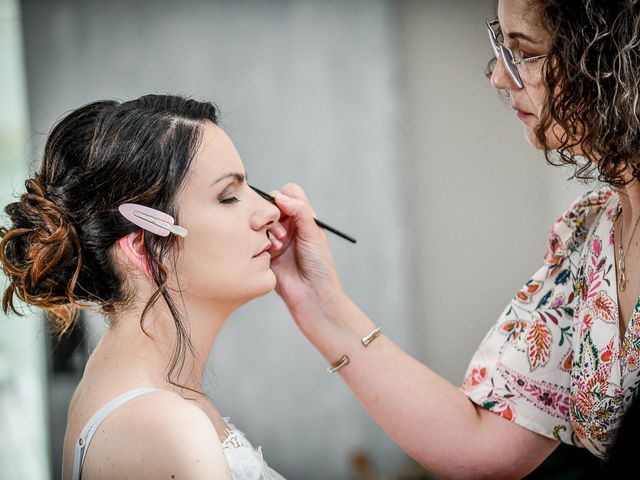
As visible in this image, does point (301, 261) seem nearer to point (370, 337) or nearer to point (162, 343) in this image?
point (370, 337)

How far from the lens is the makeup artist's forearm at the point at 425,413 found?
1565 millimetres

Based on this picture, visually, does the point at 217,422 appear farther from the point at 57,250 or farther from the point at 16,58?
the point at 16,58

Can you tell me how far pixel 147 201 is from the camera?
4.40 ft

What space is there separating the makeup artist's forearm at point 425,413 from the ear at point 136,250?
17.6 inches

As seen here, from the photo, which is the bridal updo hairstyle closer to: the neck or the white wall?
the neck

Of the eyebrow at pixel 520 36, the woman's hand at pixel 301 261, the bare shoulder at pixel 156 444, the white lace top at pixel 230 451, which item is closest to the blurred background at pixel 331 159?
the woman's hand at pixel 301 261

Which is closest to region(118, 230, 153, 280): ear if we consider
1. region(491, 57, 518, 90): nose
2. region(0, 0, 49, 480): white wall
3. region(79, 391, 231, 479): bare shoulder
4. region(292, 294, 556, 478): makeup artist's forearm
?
region(79, 391, 231, 479): bare shoulder

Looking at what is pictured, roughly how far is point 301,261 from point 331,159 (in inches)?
76.4

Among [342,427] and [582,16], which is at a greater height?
[582,16]

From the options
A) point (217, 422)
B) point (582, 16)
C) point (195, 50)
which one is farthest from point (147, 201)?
point (195, 50)

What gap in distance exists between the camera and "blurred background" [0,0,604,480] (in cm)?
339

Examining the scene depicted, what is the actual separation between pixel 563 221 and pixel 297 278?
59cm

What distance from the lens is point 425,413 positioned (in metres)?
1.58

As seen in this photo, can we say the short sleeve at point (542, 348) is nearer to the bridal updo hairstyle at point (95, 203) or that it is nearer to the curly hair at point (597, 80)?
the curly hair at point (597, 80)
